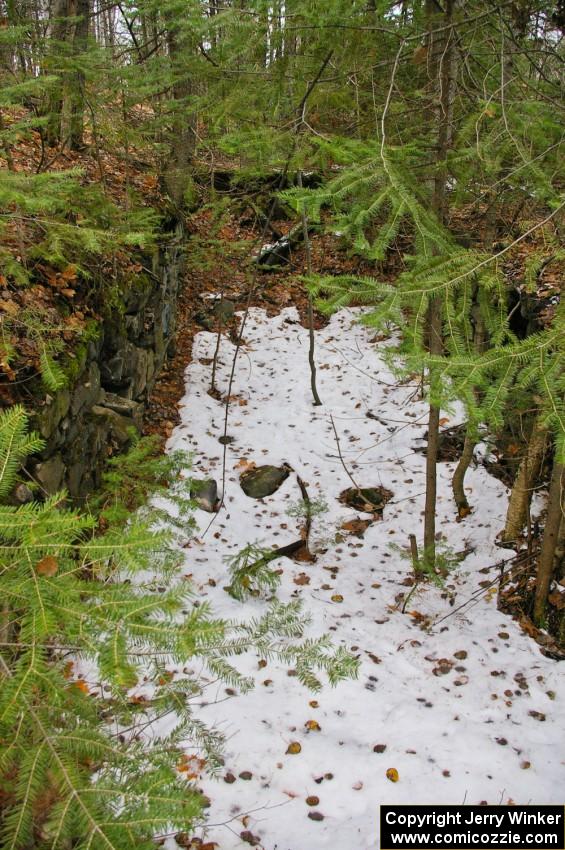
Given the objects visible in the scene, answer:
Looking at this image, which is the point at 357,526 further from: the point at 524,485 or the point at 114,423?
the point at 114,423

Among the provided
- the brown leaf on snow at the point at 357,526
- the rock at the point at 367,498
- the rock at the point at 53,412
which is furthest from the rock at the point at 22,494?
the rock at the point at 367,498

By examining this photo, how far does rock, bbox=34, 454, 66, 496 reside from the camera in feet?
13.5

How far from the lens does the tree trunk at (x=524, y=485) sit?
4.87 m

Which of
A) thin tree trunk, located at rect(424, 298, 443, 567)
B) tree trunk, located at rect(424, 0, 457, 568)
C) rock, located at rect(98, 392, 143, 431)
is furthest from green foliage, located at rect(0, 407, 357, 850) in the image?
rock, located at rect(98, 392, 143, 431)

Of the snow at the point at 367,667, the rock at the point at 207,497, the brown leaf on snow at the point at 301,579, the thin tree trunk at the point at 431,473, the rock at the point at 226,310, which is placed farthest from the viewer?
the rock at the point at 226,310

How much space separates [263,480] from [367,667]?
3.13 meters

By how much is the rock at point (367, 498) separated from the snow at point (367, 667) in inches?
4.6

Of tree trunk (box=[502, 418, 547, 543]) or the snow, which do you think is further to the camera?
tree trunk (box=[502, 418, 547, 543])

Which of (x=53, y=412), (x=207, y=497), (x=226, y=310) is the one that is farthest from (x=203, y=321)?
(x=53, y=412)

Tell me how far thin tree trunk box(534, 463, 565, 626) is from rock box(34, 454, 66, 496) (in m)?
3.98

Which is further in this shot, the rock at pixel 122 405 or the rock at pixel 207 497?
the rock at pixel 207 497

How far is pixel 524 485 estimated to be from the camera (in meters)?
5.01

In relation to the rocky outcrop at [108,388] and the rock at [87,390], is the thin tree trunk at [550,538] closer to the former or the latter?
the rocky outcrop at [108,388]

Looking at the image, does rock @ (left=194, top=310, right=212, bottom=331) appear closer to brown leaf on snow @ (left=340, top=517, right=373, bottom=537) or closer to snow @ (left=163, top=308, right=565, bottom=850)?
snow @ (left=163, top=308, right=565, bottom=850)
